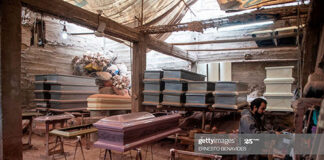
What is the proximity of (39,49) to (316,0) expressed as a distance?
948cm

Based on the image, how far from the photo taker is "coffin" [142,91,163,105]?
627 cm

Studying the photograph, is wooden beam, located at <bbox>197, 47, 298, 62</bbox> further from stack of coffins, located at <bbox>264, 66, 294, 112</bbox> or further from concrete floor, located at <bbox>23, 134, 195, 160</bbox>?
concrete floor, located at <bbox>23, 134, 195, 160</bbox>

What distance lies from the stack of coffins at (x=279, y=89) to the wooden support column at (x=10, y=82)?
18.6ft

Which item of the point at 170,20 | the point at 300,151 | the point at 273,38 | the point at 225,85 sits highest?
the point at 170,20

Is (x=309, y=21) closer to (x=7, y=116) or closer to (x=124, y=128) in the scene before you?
(x=124, y=128)

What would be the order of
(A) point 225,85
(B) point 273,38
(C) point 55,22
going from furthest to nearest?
(C) point 55,22 → (B) point 273,38 → (A) point 225,85

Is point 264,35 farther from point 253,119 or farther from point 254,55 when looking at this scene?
point 253,119

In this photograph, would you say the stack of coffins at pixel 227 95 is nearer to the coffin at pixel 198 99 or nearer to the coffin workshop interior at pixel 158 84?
the coffin workshop interior at pixel 158 84

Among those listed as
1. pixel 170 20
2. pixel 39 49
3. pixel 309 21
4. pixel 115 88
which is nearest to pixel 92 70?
pixel 115 88

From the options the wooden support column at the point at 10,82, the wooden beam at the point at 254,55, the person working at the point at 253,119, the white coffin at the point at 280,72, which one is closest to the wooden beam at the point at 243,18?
the white coffin at the point at 280,72

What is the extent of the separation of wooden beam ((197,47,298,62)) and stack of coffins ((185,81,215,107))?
4275 mm

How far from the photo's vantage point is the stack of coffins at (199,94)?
5.88m

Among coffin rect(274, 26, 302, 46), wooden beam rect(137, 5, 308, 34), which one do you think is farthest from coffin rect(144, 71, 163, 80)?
coffin rect(274, 26, 302, 46)

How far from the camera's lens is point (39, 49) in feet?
28.3
